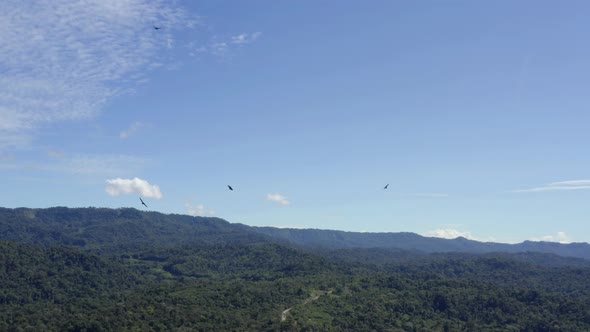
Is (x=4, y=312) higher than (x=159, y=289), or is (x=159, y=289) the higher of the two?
Answer: (x=159, y=289)

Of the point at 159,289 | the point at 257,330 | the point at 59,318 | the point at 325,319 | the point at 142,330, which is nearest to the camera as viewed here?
the point at 142,330

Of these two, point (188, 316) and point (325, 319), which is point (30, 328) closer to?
point (188, 316)

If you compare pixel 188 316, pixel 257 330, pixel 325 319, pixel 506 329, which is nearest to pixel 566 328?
pixel 506 329

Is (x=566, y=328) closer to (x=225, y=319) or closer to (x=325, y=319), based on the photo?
(x=325, y=319)

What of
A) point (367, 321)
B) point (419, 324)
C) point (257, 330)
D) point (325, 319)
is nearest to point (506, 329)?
point (419, 324)

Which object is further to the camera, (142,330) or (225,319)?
(225,319)

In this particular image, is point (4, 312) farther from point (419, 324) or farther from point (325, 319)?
point (419, 324)

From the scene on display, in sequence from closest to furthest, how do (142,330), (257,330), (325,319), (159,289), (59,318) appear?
(142,330)
(257,330)
(59,318)
(325,319)
(159,289)

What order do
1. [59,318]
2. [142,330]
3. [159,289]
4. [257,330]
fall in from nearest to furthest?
[142,330], [257,330], [59,318], [159,289]

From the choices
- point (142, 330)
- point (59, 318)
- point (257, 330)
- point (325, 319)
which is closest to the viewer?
point (142, 330)

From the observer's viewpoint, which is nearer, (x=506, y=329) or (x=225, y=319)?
(x=225, y=319)
